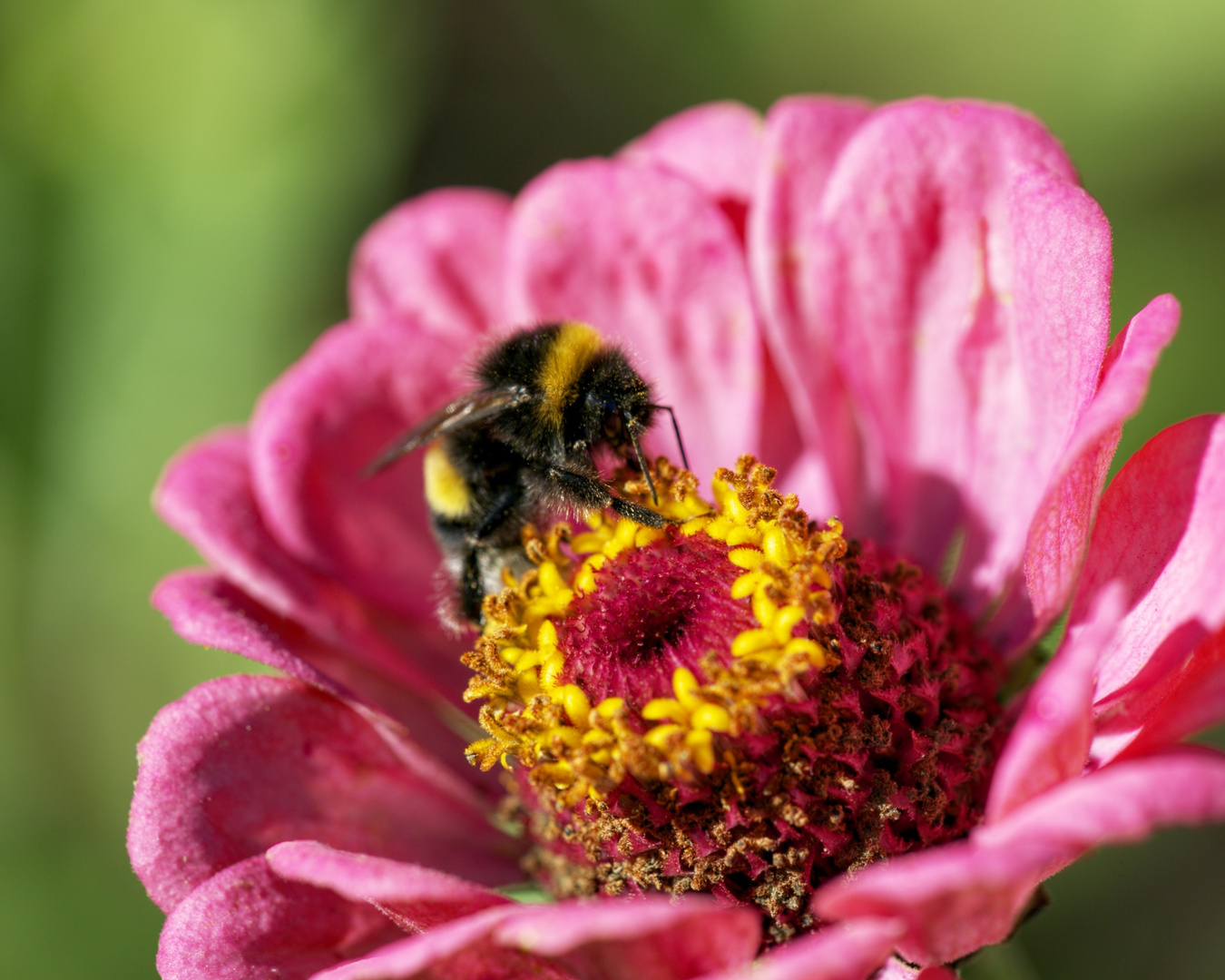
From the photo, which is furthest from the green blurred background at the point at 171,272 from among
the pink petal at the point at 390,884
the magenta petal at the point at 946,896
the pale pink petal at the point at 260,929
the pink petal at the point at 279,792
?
the magenta petal at the point at 946,896

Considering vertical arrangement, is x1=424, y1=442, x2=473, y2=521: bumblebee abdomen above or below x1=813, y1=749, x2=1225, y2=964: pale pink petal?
above

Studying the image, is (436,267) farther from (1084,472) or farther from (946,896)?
(946,896)

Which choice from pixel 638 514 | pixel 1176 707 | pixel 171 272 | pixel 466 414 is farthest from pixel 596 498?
pixel 171 272

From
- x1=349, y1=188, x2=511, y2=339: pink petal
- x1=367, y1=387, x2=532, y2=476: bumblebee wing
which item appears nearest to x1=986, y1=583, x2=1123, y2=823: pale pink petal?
x1=367, y1=387, x2=532, y2=476: bumblebee wing

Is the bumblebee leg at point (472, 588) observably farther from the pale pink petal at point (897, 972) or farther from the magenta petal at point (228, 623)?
the pale pink petal at point (897, 972)

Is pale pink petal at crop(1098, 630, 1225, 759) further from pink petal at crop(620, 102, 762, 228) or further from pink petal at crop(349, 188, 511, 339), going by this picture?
pink petal at crop(349, 188, 511, 339)

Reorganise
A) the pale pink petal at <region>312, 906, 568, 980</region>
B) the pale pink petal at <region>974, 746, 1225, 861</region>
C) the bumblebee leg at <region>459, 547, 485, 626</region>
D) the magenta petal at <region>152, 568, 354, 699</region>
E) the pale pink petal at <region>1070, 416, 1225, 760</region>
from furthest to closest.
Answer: the bumblebee leg at <region>459, 547, 485, 626</region>, the magenta petal at <region>152, 568, 354, 699</region>, the pale pink petal at <region>1070, 416, 1225, 760</region>, the pale pink petal at <region>312, 906, 568, 980</region>, the pale pink petal at <region>974, 746, 1225, 861</region>
